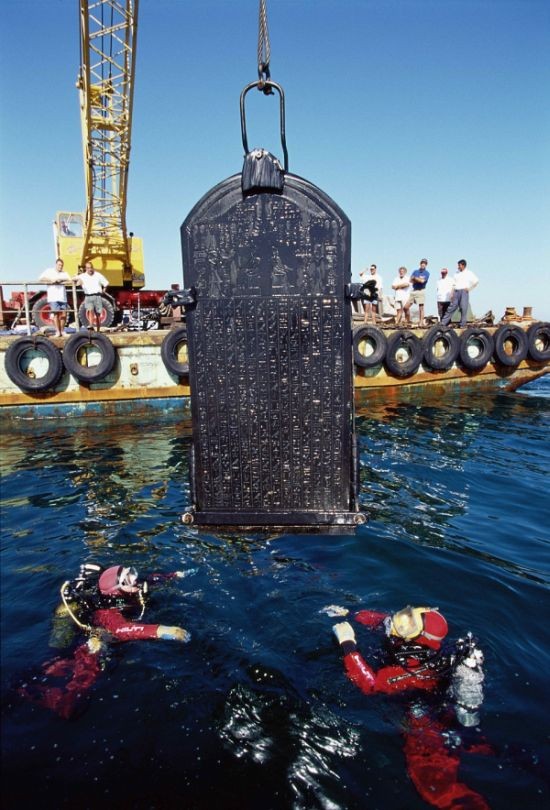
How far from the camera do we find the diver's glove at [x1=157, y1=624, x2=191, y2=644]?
181 inches

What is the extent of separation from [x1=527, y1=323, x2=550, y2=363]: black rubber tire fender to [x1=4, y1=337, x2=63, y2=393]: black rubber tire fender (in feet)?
50.0

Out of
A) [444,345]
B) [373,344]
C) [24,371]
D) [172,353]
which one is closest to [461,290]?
[444,345]

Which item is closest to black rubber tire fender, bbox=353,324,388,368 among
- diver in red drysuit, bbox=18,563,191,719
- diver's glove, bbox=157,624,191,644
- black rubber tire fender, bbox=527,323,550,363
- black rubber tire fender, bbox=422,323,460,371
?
black rubber tire fender, bbox=422,323,460,371

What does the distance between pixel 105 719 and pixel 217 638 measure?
1.23 meters

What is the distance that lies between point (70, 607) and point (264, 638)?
1880mm

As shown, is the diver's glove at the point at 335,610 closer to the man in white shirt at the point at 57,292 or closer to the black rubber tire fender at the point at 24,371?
the black rubber tire fender at the point at 24,371

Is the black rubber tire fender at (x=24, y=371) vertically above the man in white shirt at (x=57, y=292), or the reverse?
the man in white shirt at (x=57, y=292)

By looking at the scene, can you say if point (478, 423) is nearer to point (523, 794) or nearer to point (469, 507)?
point (469, 507)

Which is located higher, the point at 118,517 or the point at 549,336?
the point at 549,336

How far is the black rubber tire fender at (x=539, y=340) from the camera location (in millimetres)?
17625

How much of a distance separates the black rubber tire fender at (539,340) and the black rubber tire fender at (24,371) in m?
15.2

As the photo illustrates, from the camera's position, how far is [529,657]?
464cm

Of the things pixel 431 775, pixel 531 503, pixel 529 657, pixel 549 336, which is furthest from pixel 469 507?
pixel 549 336

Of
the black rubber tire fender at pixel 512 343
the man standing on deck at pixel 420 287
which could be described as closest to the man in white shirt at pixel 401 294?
the man standing on deck at pixel 420 287
